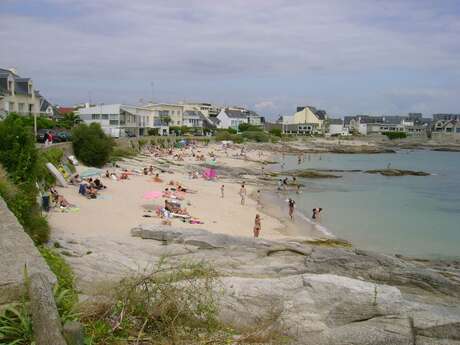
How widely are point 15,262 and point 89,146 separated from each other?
3554cm

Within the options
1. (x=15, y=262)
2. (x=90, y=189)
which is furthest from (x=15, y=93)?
(x=15, y=262)

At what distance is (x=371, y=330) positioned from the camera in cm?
743

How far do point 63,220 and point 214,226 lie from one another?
6.90m

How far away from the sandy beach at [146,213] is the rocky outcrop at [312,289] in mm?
2855

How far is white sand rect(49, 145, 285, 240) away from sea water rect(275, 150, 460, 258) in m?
4.35

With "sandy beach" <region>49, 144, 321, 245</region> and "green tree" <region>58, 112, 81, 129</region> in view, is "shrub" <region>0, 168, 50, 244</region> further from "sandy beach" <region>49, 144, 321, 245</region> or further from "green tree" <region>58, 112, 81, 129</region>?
"green tree" <region>58, 112, 81, 129</region>

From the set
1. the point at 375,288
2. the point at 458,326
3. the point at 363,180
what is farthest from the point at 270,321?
the point at 363,180

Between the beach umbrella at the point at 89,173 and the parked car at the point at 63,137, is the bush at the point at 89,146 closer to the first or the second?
the parked car at the point at 63,137

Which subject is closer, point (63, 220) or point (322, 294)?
point (322, 294)

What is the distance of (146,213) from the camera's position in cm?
2353

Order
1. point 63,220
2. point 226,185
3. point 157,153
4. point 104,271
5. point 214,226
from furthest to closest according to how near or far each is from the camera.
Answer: point 157,153 < point 226,185 < point 214,226 < point 63,220 < point 104,271

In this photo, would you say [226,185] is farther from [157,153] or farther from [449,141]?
[449,141]

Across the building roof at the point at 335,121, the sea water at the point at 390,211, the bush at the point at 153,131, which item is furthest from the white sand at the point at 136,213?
the building roof at the point at 335,121

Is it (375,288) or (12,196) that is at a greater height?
(12,196)
